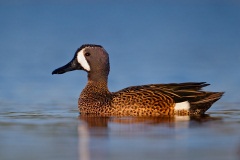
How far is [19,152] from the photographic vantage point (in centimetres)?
Answer: 682

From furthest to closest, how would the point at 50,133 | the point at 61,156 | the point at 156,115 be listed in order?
the point at 156,115 < the point at 50,133 < the point at 61,156

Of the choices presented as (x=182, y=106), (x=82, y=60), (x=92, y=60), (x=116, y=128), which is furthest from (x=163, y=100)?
(x=116, y=128)

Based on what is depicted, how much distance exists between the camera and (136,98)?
10000mm

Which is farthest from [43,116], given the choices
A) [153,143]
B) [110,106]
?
[153,143]

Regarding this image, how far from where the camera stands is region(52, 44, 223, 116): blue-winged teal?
32.7 ft

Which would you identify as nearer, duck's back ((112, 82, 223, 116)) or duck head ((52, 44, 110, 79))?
duck's back ((112, 82, 223, 116))

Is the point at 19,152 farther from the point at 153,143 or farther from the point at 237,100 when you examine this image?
the point at 237,100

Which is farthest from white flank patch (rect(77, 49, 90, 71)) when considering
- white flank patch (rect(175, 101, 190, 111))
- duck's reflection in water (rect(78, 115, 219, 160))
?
white flank patch (rect(175, 101, 190, 111))

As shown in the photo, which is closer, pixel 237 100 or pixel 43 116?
pixel 43 116

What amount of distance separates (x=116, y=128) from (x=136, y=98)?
1578 mm

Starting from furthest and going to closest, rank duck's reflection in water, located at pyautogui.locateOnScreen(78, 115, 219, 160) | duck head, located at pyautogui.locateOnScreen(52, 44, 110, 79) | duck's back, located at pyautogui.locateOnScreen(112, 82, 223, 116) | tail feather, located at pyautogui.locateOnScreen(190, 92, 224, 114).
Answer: duck head, located at pyautogui.locateOnScreen(52, 44, 110, 79) < tail feather, located at pyautogui.locateOnScreen(190, 92, 224, 114) < duck's back, located at pyautogui.locateOnScreen(112, 82, 223, 116) < duck's reflection in water, located at pyautogui.locateOnScreen(78, 115, 219, 160)

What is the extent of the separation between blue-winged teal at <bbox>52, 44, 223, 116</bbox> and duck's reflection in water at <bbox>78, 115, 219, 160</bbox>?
0.27 metres

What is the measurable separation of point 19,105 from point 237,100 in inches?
120

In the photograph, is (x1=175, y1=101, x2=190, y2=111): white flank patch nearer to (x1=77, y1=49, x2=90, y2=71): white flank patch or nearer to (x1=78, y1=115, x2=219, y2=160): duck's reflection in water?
(x1=78, y1=115, x2=219, y2=160): duck's reflection in water
